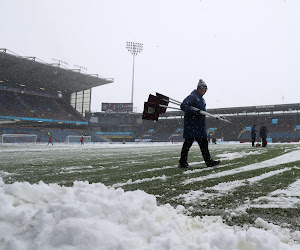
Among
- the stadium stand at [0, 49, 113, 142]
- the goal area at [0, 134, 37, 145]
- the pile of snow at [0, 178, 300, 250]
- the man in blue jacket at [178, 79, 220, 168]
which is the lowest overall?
the goal area at [0, 134, 37, 145]

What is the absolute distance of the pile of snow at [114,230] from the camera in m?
1.26

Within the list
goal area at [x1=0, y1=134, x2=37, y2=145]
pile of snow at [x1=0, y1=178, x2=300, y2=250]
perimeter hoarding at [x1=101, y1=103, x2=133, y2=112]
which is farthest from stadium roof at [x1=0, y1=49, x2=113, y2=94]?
pile of snow at [x1=0, y1=178, x2=300, y2=250]

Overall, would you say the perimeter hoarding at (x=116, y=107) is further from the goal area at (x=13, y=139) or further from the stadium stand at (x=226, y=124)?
the goal area at (x=13, y=139)

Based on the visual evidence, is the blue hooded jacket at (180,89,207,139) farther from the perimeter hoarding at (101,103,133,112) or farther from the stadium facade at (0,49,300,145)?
the perimeter hoarding at (101,103,133,112)

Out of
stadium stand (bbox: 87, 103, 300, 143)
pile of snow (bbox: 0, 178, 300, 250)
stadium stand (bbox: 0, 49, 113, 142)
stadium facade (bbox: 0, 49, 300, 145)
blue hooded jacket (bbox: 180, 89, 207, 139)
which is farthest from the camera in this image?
stadium stand (bbox: 87, 103, 300, 143)

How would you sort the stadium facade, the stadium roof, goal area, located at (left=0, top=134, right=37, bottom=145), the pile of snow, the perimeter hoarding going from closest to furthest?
the pile of snow, goal area, located at (left=0, top=134, right=37, bottom=145), the stadium roof, the stadium facade, the perimeter hoarding

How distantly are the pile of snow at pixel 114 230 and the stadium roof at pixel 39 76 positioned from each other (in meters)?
32.4

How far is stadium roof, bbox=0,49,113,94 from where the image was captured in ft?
104

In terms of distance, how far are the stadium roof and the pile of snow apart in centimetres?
3242

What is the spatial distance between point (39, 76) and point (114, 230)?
130 ft

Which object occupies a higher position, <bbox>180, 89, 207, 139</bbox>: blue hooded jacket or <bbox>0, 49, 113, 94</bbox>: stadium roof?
<bbox>0, 49, 113, 94</bbox>: stadium roof

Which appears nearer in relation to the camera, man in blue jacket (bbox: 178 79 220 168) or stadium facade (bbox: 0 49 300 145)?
man in blue jacket (bbox: 178 79 220 168)

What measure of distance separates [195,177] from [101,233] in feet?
8.49

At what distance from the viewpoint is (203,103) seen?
5078 mm
